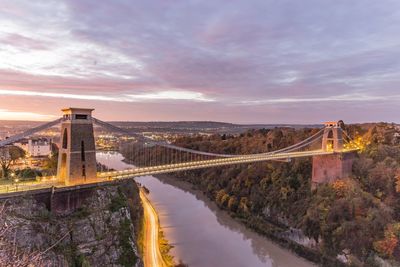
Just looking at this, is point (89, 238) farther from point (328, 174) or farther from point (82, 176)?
point (328, 174)

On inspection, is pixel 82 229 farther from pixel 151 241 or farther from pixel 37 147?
pixel 37 147

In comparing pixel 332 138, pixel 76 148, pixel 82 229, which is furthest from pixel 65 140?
pixel 332 138

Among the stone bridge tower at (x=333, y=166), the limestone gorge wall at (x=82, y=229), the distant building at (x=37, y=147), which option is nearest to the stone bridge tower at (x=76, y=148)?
the limestone gorge wall at (x=82, y=229)

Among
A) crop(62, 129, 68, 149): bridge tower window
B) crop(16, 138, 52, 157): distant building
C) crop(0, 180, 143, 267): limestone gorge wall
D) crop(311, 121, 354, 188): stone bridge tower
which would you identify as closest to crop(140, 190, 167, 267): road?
crop(0, 180, 143, 267): limestone gorge wall

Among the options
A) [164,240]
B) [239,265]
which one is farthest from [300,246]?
[164,240]

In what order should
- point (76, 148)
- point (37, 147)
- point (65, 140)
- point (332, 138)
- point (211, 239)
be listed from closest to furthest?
point (76, 148), point (65, 140), point (211, 239), point (332, 138), point (37, 147)

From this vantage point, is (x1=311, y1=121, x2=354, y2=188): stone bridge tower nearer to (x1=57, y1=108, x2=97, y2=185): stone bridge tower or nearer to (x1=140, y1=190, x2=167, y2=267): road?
(x1=140, y1=190, x2=167, y2=267): road
